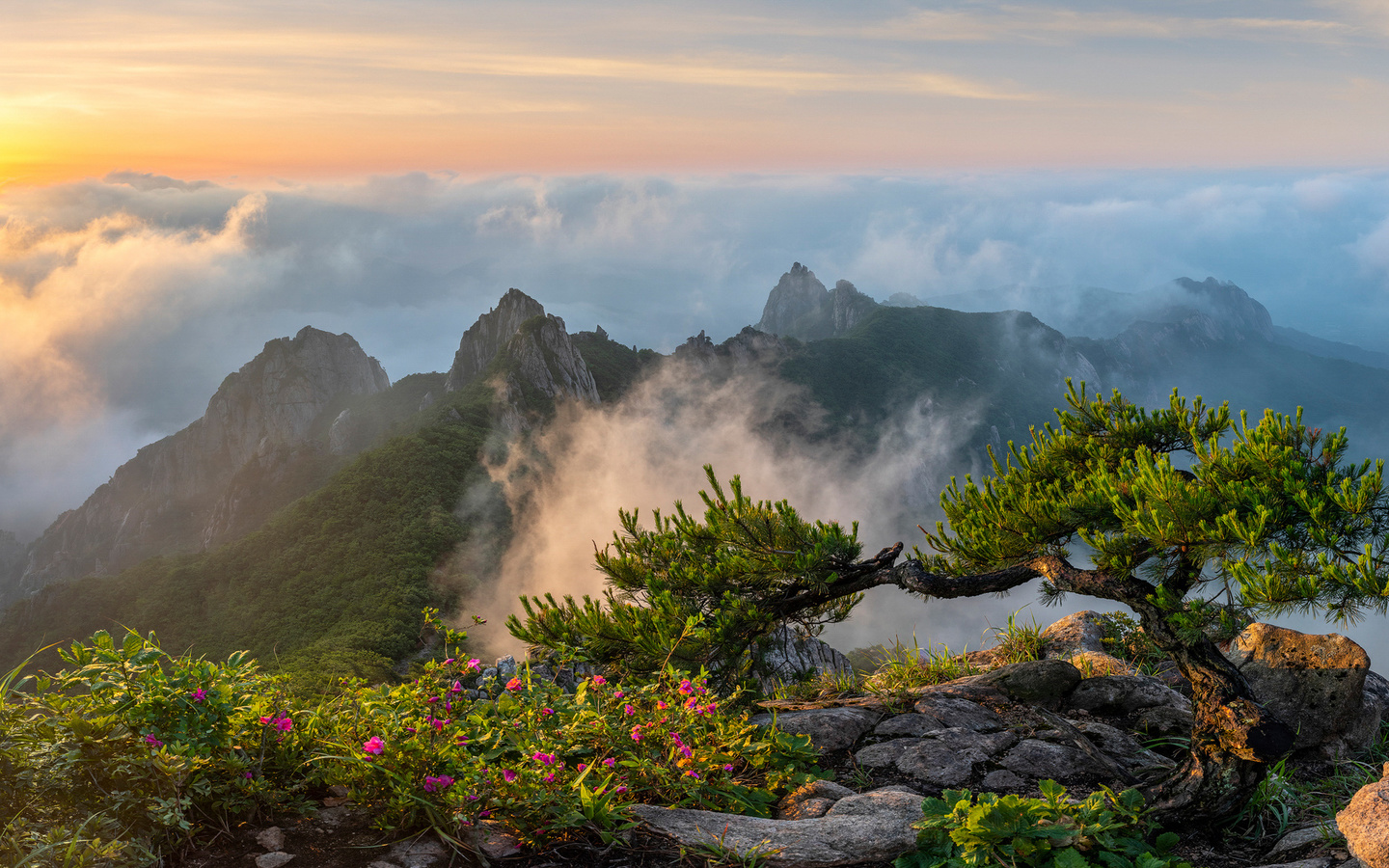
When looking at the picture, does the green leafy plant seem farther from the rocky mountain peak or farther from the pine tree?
the rocky mountain peak

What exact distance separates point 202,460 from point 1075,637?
532 feet

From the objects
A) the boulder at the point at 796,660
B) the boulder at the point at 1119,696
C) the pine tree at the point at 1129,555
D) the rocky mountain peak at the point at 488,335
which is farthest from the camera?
the rocky mountain peak at the point at 488,335

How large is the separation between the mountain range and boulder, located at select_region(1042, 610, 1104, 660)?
1307 inches

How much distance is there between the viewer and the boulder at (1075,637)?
8672mm

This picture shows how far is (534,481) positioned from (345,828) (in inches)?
3705

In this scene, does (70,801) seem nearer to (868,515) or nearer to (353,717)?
(353,717)

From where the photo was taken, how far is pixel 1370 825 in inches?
145

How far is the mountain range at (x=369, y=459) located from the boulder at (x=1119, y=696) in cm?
3380

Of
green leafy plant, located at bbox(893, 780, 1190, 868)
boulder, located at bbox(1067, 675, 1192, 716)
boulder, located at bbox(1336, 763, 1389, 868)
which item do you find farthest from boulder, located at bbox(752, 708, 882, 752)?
boulder, located at bbox(1336, 763, 1389, 868)

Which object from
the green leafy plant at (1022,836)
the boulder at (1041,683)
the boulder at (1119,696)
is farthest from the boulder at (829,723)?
the boulder at (1119,696)

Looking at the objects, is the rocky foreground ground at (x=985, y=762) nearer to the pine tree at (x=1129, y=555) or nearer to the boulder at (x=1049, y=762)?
the boulder at (x=1049, y=762)

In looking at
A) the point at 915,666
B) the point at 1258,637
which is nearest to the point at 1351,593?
the point at 1258,637

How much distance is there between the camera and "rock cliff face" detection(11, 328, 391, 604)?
12862 cm

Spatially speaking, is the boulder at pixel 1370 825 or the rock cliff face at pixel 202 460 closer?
the boulder at pixel 1370 825
